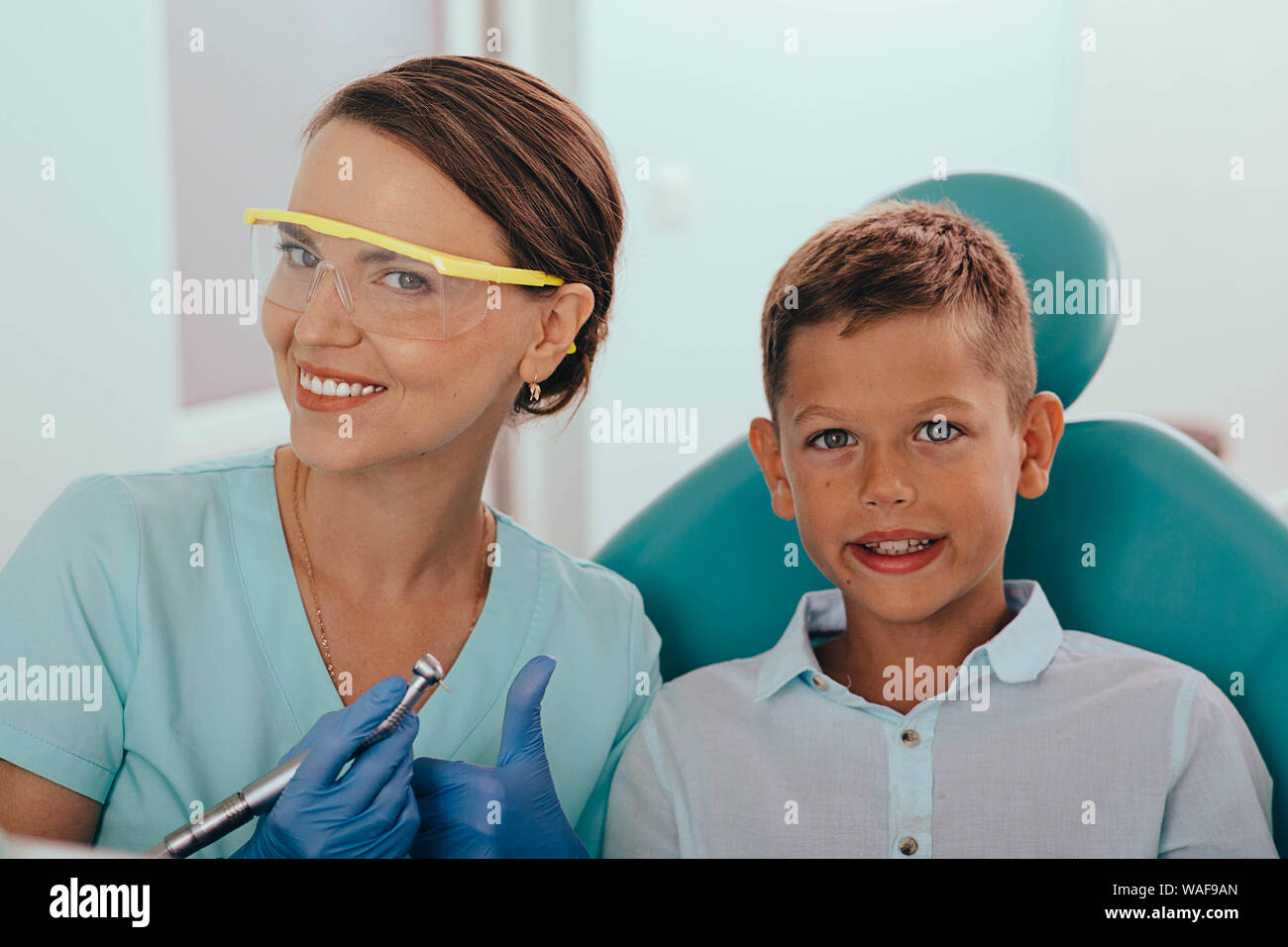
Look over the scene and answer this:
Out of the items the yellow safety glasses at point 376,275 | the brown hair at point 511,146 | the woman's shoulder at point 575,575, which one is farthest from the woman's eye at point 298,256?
the woman's shoulder at point 575,575

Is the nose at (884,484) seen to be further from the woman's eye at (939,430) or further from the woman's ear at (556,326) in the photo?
the woman's ear at (556,326)

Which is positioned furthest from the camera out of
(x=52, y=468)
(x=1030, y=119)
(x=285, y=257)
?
(x=1030, y=119)

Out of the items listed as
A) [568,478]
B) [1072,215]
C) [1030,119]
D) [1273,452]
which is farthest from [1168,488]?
[1030,119]

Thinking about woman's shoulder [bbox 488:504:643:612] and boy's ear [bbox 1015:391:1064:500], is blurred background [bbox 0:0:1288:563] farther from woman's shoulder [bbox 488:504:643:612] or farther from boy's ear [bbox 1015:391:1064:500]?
boy's ear [bbox 1015:391:1064:500]

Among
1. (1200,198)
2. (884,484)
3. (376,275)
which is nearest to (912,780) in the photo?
(884,484)

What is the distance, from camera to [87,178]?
5.97 feet

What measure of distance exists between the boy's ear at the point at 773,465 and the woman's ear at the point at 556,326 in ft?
0.65

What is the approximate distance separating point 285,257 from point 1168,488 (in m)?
0.86

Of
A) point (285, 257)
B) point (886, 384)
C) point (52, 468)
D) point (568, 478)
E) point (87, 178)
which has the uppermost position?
point (87, 178)

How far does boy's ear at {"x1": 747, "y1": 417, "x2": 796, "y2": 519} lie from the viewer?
4.04 ft

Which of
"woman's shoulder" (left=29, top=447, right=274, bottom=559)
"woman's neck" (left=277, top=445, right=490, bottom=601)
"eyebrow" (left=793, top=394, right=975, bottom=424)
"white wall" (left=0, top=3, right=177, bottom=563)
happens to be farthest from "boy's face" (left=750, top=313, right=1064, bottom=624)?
"white wall" (left=0, top=3, right=177, bottom=563)

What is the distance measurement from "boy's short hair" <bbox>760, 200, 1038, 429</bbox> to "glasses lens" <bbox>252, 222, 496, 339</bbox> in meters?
0.30

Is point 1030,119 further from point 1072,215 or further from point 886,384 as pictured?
point 886,384
